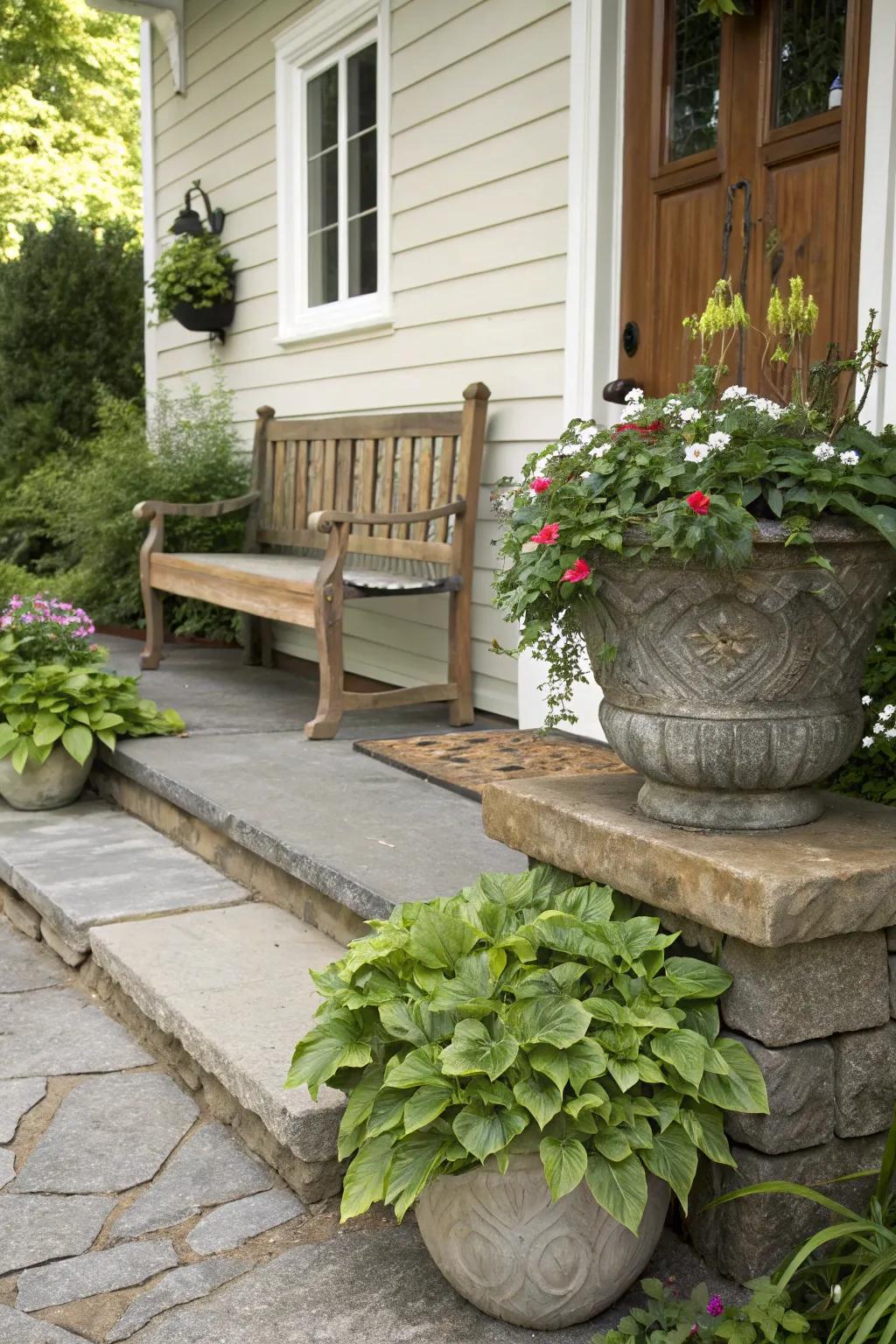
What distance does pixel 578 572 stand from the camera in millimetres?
2006

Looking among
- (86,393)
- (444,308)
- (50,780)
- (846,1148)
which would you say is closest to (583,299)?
(444,308)

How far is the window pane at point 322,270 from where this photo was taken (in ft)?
20.6

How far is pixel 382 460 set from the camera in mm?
5312

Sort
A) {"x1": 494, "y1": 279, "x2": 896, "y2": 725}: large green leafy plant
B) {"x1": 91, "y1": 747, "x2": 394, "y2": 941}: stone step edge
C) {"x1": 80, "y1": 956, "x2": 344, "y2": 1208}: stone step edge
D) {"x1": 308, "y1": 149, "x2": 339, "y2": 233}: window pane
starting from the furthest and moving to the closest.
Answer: {"x1": 308, "y1": 149, "x2": 339, "y2": 233}: window pane
{"x1": 91, "y1": 747, "x2": 394, "y2": 941}: stone step edge
{"x1": 80, "y1": 956, "x2": 344, "y2": 1208}: stone step edge
{"x1": 494, "y1": 279, "x2": 896, "y2": 725}: large green leafy plant

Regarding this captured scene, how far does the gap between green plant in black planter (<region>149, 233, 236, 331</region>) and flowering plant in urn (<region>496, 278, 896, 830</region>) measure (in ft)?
17.0

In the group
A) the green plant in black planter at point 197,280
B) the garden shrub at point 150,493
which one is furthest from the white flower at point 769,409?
the green plant in black planter at point 197,280

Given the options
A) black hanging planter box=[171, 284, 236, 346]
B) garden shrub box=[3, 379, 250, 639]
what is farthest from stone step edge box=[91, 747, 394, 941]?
black hanging planter box=[171, 284, 236, 346]

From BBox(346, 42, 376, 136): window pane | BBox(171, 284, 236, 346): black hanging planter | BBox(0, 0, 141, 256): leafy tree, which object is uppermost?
BBox(0, 0, 141, 256): leafy tree

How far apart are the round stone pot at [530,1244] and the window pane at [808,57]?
2.67 m

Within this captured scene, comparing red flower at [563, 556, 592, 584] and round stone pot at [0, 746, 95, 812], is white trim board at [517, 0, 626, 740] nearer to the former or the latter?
round stone pot at [0, 746, 95, 812]

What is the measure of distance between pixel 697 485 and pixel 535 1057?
0.85 metres

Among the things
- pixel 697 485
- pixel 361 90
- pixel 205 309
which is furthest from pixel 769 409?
pixel 205 309

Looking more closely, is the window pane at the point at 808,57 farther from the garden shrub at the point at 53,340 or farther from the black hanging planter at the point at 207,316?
the garden shrub at the point at 53,340

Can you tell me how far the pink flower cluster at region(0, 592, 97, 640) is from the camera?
4.46 metres
